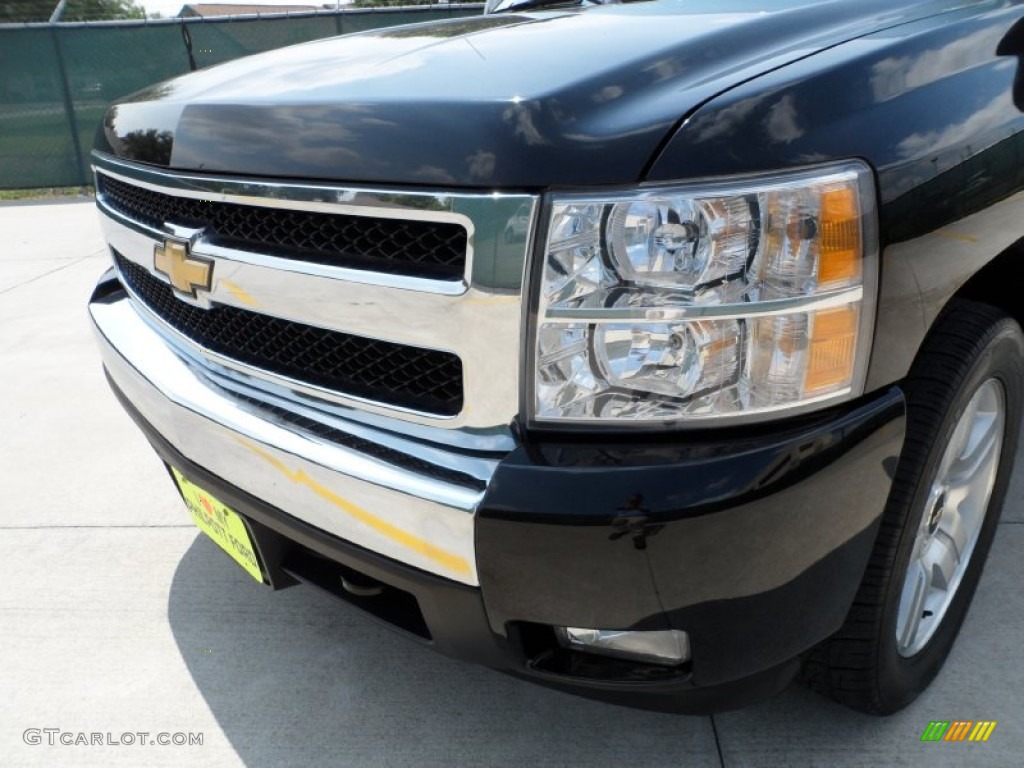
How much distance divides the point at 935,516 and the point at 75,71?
11599 millimetres

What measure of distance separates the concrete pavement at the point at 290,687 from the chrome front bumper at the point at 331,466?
342mm

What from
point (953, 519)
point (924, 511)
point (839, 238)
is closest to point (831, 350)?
point (839, 238)

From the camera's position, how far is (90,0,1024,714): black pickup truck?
123cm

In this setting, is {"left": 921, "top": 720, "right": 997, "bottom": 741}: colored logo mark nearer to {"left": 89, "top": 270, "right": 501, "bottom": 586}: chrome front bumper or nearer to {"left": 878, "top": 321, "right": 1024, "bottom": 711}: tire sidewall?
{"left": 878, "top": 321, "right": 1024, "bottom": 711}: tire sidewall

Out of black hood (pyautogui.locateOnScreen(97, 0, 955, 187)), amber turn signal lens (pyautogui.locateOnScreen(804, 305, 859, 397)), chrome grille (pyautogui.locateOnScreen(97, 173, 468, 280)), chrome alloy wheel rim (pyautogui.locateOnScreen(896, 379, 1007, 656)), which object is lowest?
chrome alloy wheel rim (pyautogui.locateOnScreen(896, 379, 1007, 656))

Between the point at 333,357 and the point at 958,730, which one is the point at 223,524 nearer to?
the point at 333,357

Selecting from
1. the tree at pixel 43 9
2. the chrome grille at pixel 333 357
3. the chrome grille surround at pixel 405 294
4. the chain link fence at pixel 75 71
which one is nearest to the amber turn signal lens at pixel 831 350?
the chrome grille surround at pixel 405 294

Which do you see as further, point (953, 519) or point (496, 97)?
point (953, 519)

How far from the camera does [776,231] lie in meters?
1.22

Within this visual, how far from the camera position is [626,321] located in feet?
4.14

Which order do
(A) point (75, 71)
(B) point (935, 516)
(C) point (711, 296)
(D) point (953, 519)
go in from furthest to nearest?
1. (A) point (75, 71)
2. (D) point (953, 519)
3. (B) point (935, 516)
4. (C) point (711, 296)

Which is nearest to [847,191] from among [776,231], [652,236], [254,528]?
[776,231]

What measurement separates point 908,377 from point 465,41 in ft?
3.58

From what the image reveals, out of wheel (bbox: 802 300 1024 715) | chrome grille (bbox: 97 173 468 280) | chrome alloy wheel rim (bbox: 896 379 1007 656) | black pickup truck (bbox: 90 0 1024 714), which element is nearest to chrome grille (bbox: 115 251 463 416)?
black pickup truck (bbox: 90 0 1024 714)
